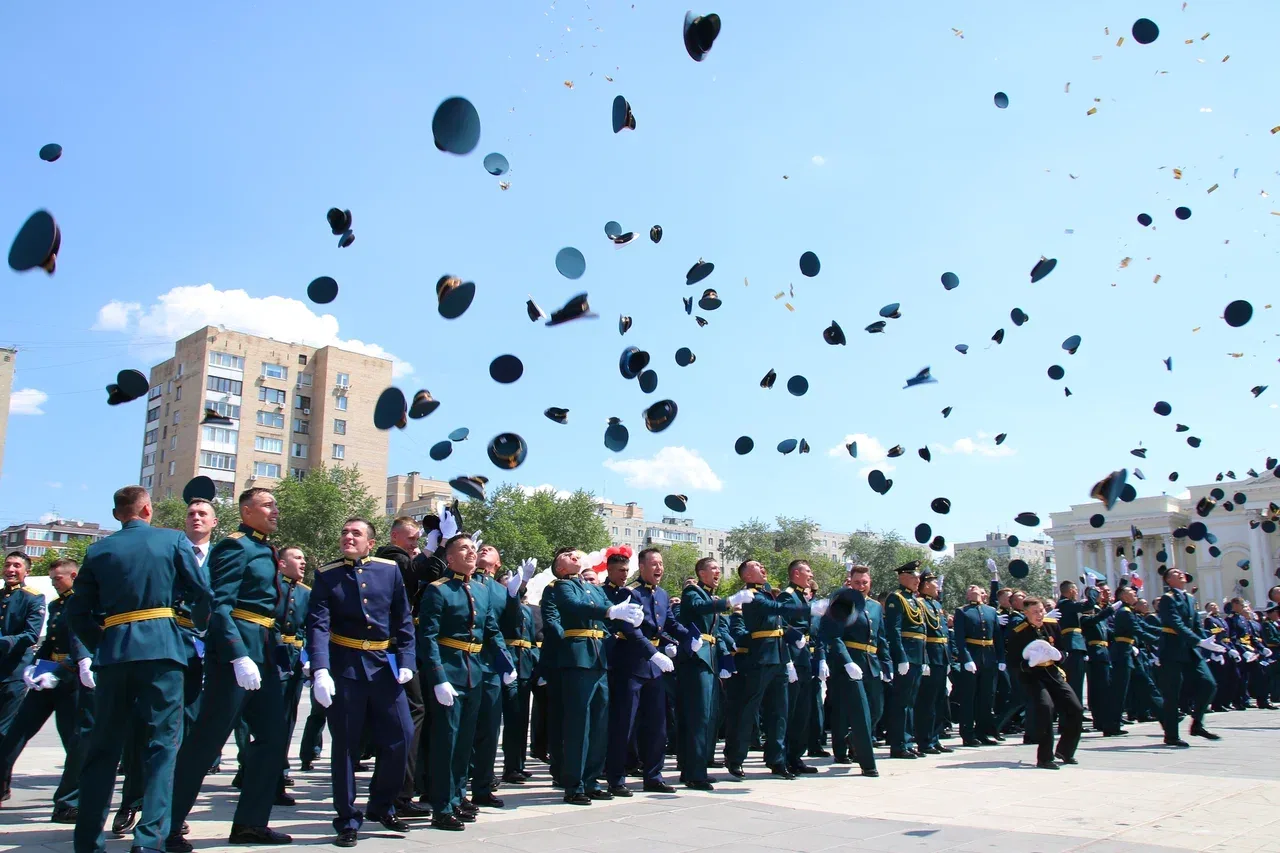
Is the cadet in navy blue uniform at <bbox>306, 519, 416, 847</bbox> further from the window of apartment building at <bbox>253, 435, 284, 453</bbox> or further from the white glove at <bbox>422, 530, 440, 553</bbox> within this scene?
the window of apartment building at <bbox>253, 435, 284, 453</bbox>

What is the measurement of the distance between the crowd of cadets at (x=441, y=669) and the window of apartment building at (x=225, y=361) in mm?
65307

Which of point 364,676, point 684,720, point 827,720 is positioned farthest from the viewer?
point 827,720

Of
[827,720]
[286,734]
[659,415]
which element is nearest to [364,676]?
[286,734]

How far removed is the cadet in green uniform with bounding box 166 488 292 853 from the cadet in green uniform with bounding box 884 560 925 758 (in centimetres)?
664

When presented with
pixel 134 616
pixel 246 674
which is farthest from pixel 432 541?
pixel 134 616

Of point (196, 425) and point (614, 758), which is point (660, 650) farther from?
point (196, 425)

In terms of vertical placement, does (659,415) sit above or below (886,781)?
above

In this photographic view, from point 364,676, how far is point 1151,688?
43.6ft

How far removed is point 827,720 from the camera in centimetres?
1406


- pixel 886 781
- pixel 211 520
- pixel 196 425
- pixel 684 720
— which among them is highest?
pixel 196 425

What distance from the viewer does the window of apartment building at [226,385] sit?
2731 inches

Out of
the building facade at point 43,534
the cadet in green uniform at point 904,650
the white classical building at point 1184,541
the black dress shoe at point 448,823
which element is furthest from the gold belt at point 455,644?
the building facade at point 43,534

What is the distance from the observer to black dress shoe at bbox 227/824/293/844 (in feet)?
19.0

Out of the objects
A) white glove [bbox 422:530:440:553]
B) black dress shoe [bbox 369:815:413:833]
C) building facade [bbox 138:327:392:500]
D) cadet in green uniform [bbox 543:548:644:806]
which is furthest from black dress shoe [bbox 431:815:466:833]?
building facade [bbox 138:327:392:500]
